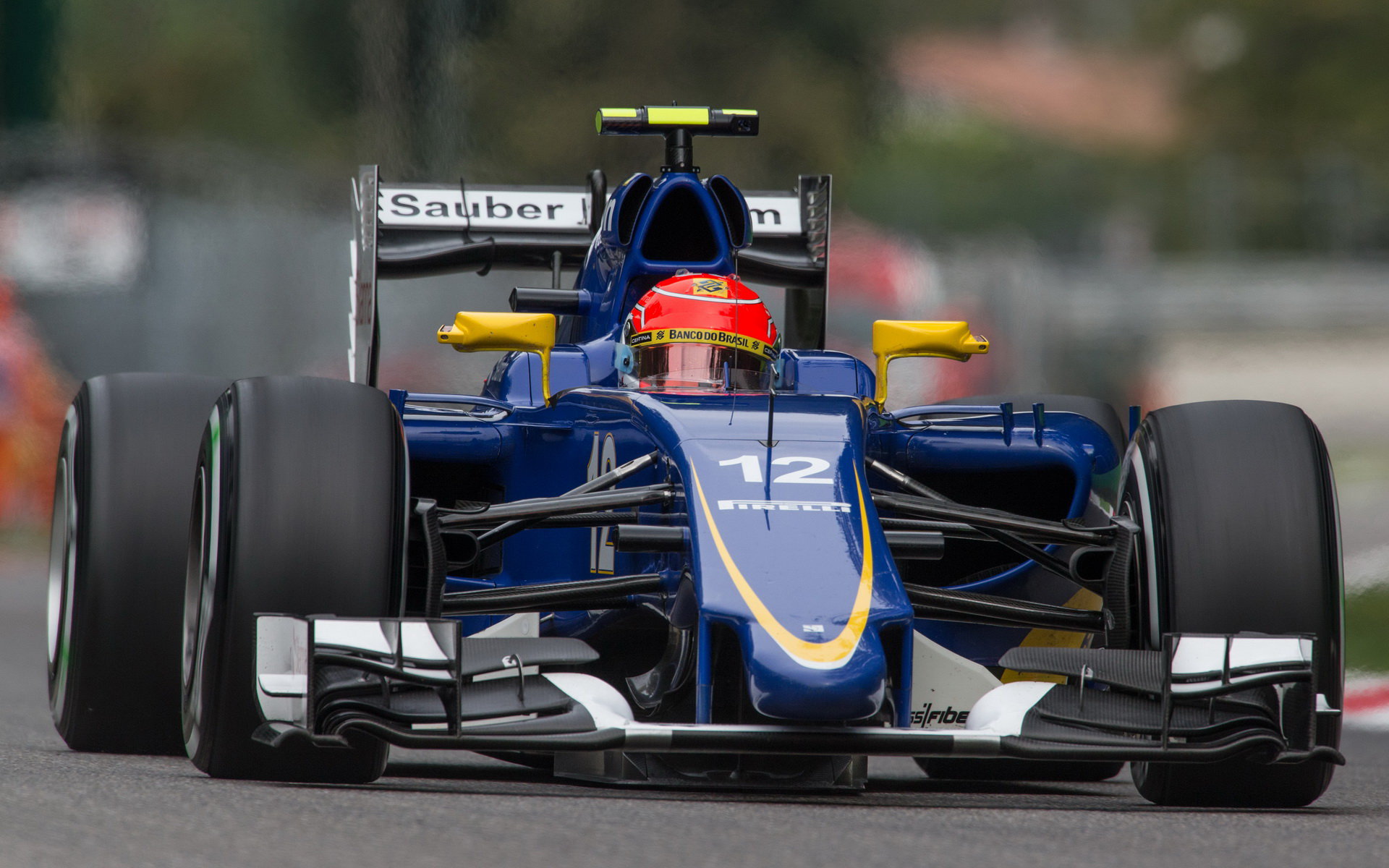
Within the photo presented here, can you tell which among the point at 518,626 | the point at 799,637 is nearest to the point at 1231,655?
the point at 799,637

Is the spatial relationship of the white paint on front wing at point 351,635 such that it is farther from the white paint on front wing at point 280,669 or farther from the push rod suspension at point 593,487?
the push rod suspension at point 593,487

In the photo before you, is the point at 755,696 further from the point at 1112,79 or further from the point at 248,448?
the point at 1112,79

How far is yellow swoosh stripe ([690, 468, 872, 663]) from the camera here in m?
4.84

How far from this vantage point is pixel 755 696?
4.81 meters

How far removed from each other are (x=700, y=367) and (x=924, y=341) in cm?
69

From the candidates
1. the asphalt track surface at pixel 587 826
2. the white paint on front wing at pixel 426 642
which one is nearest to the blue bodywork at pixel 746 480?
the asphalt track surface at pixel 587 826

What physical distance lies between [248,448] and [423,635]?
0.73 metres

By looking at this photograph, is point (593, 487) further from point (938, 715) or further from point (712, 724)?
point (938, 715)

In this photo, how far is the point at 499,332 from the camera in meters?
6.23

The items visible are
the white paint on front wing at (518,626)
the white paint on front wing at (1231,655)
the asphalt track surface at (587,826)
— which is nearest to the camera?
the asphalt track surface at (587,826)

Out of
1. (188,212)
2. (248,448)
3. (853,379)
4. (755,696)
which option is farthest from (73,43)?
(755,696)

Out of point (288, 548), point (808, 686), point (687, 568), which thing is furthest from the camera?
point (687, 568)

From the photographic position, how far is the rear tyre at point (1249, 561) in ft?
17.9

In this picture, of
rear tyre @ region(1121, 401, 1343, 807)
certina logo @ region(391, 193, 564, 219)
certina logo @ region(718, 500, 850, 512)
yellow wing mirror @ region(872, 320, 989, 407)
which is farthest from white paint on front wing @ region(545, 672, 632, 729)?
certina logo @ region(391, 193, 564, 219)
